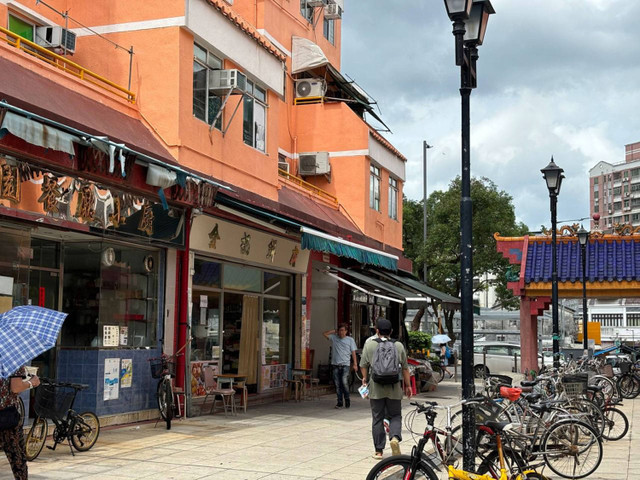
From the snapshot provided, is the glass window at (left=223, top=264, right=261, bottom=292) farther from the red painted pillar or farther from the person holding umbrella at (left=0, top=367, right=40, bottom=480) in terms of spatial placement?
the red painted pillar

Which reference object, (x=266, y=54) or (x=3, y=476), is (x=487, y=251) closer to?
(x=266, y=54)

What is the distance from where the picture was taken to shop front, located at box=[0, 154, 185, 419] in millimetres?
11375

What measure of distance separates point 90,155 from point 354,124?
14099 mm

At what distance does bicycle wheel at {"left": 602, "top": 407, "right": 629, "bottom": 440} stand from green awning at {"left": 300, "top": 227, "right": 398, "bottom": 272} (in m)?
6.47

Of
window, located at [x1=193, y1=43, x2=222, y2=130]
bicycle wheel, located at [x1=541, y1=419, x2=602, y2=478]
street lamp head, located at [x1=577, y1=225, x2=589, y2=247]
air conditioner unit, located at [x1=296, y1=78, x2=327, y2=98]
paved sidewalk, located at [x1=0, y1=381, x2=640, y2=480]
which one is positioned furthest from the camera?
air conditioner unit, located at [x1=296, y1=78, x2=327, y2=98]

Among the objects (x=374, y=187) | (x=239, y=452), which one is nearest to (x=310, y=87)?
(x=374, y=187)

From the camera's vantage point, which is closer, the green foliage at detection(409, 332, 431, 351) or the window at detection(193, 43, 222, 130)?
the window at detection(193, 43, 222, 130)

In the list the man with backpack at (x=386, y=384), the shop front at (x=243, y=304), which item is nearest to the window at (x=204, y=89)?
the shop front at (x=243, y=304)

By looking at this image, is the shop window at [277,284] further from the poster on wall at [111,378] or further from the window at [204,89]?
the poster on wall at [111,378]

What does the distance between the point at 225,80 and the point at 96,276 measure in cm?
470

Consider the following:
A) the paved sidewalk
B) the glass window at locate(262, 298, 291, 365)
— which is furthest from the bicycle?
the glass window at locate(262, 298, 291, 365)

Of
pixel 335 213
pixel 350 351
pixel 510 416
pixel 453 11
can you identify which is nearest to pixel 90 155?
pixel 453 11

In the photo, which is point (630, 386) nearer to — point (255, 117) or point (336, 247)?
point (336, 247)

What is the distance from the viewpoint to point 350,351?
717 inches
